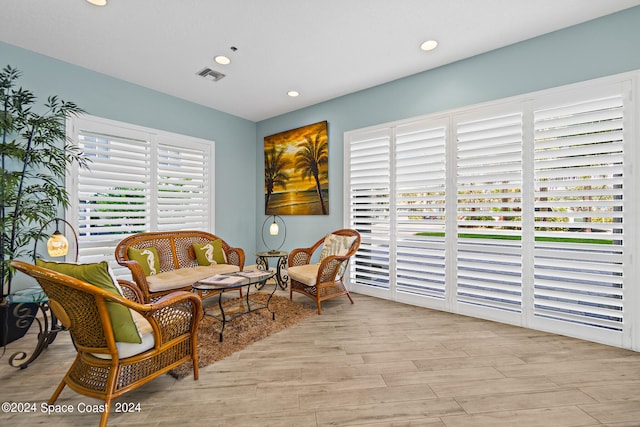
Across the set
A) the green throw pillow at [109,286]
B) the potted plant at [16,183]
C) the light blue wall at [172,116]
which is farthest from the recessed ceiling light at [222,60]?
the green throw pillow at [109,286]

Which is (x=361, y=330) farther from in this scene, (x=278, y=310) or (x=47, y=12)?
(x=47, y=12)

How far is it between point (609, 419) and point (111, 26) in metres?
4.91

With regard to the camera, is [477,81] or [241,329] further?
[477,81]

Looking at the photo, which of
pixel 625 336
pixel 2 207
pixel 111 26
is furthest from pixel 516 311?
pixel 2 207

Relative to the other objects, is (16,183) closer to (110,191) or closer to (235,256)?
(110,191)

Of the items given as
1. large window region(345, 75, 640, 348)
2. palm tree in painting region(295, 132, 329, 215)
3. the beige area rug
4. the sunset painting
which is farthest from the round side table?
large window region(345, 75, 640, 348)

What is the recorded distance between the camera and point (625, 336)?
2.46 meters

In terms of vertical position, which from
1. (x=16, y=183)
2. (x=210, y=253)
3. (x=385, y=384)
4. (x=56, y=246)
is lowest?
(x=385, y=384)

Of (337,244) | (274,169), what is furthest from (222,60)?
(337,244)

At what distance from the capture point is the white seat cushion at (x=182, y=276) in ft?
10.5

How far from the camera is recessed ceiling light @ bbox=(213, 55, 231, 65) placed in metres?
3.22

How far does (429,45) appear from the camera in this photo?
296 cm

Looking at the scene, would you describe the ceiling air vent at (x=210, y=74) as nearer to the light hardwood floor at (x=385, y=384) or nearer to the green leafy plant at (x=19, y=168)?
the green leafy plant at (x=19, y=168)

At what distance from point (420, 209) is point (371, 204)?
0.71m
